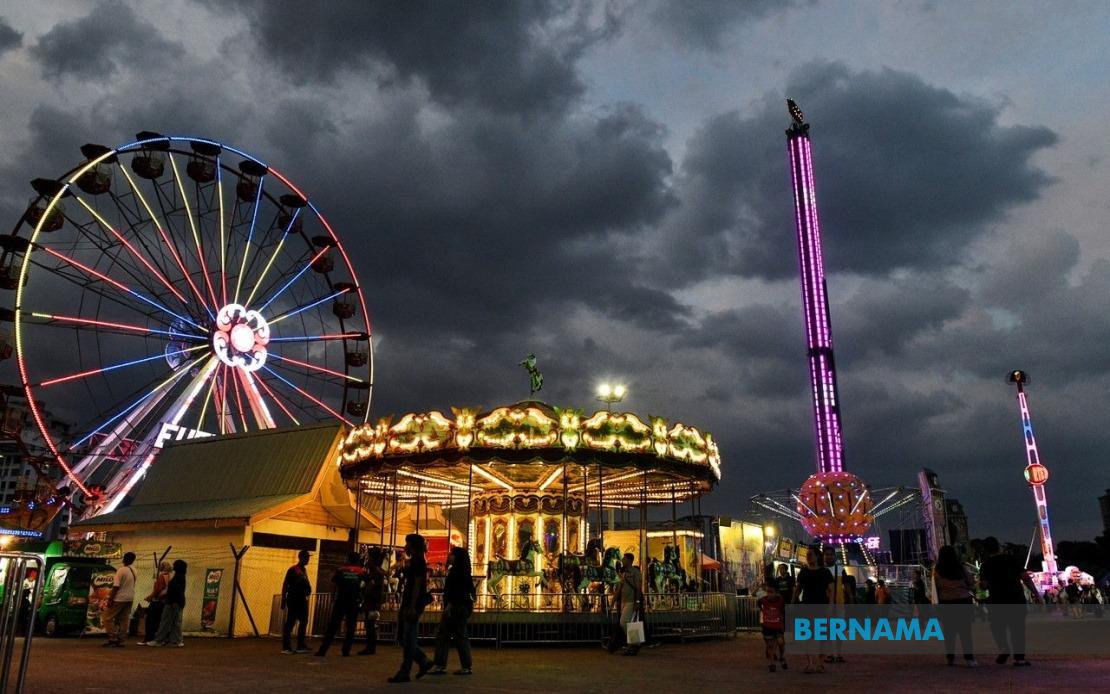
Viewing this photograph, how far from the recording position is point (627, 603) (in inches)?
509

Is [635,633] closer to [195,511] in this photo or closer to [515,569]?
[515,569]

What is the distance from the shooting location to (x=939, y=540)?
43000 millimetres

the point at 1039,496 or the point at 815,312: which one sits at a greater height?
the point at 815,312

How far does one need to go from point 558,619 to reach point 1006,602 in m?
7.96

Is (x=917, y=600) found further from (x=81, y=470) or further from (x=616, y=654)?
(x=81, y=470)

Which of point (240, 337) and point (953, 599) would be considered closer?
point (953, 599)

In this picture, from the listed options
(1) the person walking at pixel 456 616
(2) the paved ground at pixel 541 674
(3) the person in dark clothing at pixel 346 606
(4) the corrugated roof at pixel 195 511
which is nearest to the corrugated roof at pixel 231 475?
(4) the corrugated roof at pixel 195 511

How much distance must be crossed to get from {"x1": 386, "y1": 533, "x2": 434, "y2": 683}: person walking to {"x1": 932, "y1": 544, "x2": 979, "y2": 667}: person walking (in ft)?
20.4

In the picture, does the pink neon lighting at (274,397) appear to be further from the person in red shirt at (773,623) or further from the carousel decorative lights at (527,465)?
the person in red shirt at (773,623)

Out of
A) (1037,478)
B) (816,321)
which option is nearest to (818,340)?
(816,321)

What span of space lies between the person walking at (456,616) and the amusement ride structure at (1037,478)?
4606cm

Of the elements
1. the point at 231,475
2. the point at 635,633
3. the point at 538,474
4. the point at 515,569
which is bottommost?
the point at 635,633

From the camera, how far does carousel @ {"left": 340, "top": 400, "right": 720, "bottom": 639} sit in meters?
15.9

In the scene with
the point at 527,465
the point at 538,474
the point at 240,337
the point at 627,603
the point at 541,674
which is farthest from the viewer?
the point at 240,337
